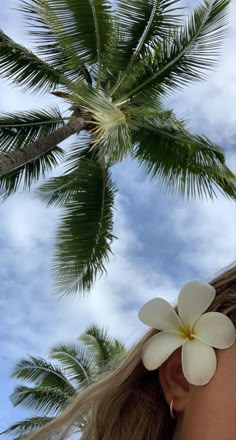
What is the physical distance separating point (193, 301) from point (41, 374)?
15.1 meters

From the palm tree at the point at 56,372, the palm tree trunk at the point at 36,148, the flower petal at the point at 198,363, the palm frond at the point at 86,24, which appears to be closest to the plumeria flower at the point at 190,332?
the flower petal at the point at 198,363

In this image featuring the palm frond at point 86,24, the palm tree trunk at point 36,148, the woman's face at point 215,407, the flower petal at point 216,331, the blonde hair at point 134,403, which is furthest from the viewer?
the palm frond at point 86,24

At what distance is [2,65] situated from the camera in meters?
9.73

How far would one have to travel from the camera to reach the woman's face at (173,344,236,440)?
4.06 feet

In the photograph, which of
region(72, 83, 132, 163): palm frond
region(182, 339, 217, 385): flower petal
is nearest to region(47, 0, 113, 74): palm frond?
region(72, 83, 132, 163): palm frond

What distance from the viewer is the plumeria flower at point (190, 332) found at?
51.6 inches

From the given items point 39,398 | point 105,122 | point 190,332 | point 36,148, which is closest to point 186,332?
point 190,332

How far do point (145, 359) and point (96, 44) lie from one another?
864 cm

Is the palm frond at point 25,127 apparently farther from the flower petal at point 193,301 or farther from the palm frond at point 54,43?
the flower petal at point 193,301

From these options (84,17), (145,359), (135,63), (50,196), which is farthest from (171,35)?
(145,359)

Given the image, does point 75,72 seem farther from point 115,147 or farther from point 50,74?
point 115,147

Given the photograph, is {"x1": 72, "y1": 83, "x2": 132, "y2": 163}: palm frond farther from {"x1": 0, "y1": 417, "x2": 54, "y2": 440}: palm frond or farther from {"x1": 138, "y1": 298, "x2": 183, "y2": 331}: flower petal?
{"x1": 138, "y1": 298, "x2": 183, "y2": 331}: flower petal

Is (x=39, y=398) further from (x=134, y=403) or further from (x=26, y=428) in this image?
(x=134, y=403)

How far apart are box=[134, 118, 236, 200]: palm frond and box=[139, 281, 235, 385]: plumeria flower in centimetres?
843
